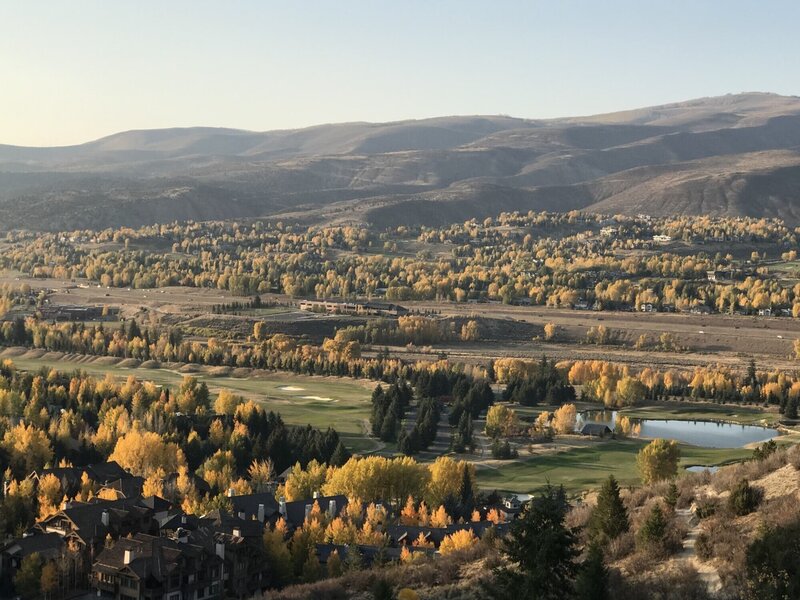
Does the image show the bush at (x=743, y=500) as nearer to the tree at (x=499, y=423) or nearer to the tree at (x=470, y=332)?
the tree at (x=499, y=423)

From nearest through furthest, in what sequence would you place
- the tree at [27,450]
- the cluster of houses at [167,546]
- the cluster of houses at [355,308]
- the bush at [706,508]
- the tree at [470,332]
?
the bush at [706,508] < the cluster of houses at [167,546] < the tree at [27,450] < the tree at [470,332] < the cluster of houses at [355,308]

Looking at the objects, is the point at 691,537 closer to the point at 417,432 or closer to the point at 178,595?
the point at 178,595

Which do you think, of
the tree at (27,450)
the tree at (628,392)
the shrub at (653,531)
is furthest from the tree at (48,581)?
the tree at (628,392)

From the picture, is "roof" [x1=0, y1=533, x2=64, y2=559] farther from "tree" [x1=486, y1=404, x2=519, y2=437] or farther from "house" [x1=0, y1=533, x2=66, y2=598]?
"tree" [x1=486, y1=404, x2=519, y2=437]

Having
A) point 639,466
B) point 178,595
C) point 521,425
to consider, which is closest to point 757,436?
point 521,425

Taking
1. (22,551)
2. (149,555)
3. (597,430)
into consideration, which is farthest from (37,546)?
(597,430)
